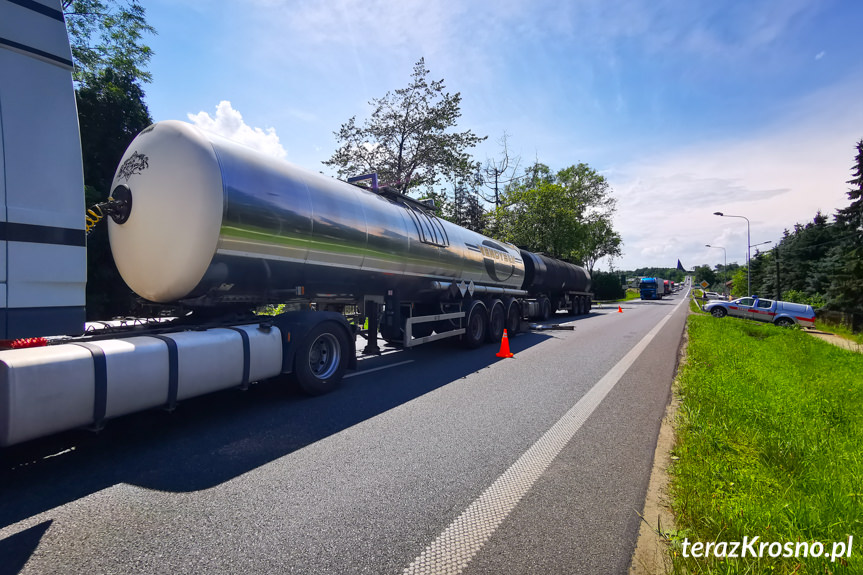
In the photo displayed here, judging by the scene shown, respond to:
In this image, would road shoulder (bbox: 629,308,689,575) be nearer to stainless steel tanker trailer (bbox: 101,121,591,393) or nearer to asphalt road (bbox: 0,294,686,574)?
asphalt road (bbox: 0,294,686,574)

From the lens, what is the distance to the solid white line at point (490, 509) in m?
2.32

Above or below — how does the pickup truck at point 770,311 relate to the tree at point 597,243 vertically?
below

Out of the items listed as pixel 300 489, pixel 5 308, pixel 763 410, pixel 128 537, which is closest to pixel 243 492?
pixel 300 489

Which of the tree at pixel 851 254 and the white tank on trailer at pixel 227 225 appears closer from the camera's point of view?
the white tank on trailer at pixel 227 225

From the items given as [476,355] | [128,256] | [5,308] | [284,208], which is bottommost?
[476,355]

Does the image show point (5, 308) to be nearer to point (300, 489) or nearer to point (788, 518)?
point (300, 489)

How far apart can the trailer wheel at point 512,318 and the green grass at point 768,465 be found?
5.96 metres

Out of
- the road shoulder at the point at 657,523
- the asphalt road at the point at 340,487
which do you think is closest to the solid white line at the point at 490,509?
the asphalt road at the point at 340,487

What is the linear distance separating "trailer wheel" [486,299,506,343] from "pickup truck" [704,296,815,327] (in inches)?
751

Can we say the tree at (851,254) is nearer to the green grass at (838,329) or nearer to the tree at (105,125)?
the green grass at (838,329)

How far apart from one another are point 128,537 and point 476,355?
24.8 ft

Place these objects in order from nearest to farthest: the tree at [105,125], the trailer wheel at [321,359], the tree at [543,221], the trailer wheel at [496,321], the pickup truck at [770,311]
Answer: the trailer wheel at [321,359]
the trailer wheel at [496,321]
the tree at [105,125]
the pickup truck at [770,311]
the tree at [543,221]

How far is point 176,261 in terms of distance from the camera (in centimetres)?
477

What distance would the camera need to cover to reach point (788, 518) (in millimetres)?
2525
